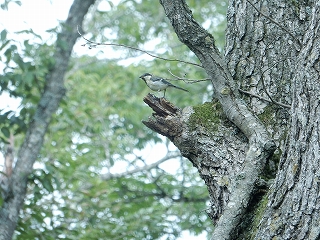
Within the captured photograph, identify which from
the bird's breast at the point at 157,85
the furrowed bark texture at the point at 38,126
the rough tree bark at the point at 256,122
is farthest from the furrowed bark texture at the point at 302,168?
the furrowed bark texture at the point at 38,126

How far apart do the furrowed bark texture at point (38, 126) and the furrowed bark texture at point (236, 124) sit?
2.64m

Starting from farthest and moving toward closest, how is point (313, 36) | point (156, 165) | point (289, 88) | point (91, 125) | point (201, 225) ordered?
point (91, 125), point (156, 165), point (201, 225), point (289, 88), point (313, 36)

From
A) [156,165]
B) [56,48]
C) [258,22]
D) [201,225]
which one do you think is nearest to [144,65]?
[156,165]

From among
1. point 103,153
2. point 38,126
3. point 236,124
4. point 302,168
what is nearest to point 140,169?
point 103,153

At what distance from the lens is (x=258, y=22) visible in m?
3.58

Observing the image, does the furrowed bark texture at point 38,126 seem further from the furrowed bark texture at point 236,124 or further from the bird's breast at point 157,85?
the furrowed bark texture at point 236,124

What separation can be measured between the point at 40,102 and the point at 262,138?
356 cm

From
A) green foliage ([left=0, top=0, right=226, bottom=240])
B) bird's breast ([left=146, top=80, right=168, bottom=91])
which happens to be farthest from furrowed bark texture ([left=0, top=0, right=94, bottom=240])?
bird's breast ([left=146, top=80, right=168, bottom=91])

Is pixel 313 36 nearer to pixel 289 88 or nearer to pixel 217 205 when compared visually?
pixel 289 88

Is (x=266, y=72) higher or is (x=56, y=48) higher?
(x=56, y=48)

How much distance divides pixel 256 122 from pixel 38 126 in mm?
3297

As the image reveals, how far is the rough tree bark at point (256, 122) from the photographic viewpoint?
8.38 ft

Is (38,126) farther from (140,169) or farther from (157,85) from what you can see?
(140,169)

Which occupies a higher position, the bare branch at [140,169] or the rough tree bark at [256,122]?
the bare branch at [140,169]
